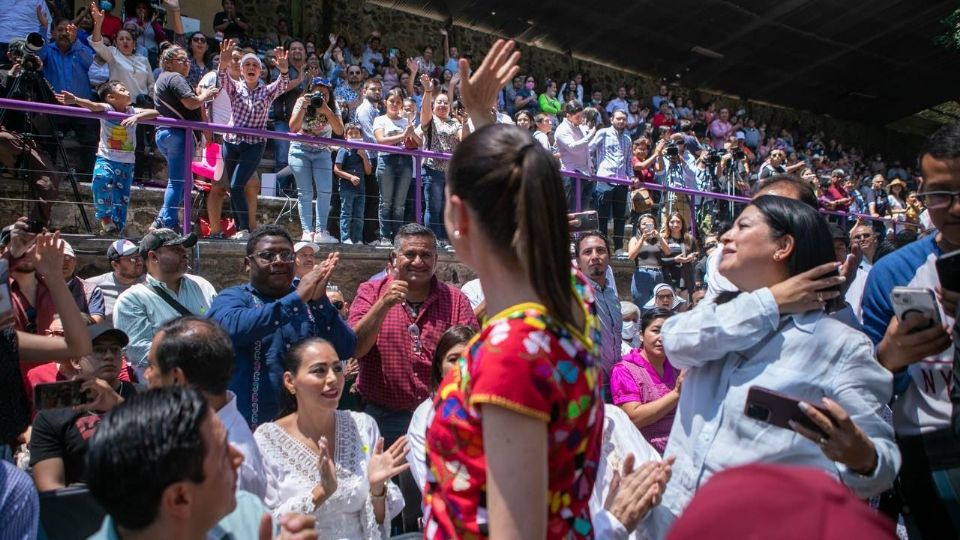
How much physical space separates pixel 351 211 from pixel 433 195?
2.49 feet

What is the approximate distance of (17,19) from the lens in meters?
6.32

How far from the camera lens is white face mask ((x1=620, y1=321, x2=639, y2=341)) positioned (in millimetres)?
5468

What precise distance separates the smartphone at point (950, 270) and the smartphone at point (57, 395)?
240 centimetres

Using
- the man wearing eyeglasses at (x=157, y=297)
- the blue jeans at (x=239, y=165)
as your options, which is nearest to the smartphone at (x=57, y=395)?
the man wearing eyeglasses at (x=157, y=297)

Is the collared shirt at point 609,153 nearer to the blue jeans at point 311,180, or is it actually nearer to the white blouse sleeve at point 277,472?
the blue jeans at point 311,180

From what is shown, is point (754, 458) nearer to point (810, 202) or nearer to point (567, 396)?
point (567, 396)

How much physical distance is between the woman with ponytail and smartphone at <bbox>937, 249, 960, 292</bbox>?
98cm

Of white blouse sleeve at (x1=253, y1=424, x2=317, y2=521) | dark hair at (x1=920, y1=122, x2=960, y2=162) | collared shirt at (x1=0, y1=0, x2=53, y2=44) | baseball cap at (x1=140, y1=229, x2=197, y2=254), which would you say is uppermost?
collared shirt at (x1=0, y1=0, x2=53, y2=44)

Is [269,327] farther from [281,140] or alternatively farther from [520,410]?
[281,140]

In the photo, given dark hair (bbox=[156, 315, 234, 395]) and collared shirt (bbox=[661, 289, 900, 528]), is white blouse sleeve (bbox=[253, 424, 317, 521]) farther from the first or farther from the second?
collared shirt (bbox=[661, 289, 900, 528])

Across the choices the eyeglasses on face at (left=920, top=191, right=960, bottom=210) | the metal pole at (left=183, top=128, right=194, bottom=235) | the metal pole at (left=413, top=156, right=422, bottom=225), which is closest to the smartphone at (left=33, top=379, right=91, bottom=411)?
the eyeglasses on face at (left=920, top=191, right=960, bottom=210)

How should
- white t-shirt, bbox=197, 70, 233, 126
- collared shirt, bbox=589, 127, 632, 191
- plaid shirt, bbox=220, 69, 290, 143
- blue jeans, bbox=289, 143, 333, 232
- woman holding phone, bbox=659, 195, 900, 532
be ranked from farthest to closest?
collared shirt, bbox=589, 127, 632, 191 → blue jeans, bbox=289, 143, 333, 232 → white t-shirt, bbox=197, 70, 233, 126 → plaid shirt, bbox=220, 69, 290, 143 → woman holding phone, bbox=659, 195, 900, 532

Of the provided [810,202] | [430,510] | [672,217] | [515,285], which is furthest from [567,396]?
[672,217]

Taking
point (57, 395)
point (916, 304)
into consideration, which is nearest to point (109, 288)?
point (57, 395)
